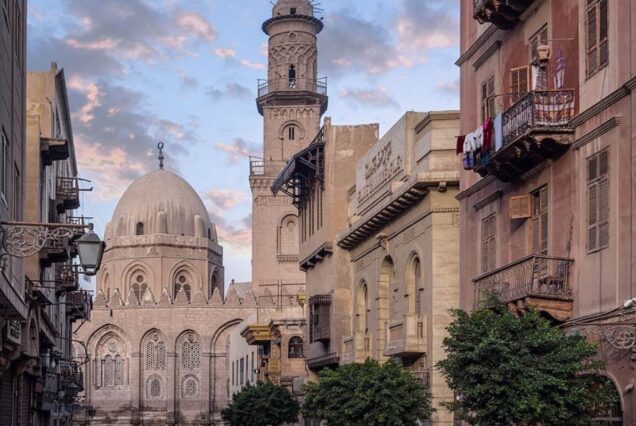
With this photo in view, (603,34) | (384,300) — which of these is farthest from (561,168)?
(384,300)

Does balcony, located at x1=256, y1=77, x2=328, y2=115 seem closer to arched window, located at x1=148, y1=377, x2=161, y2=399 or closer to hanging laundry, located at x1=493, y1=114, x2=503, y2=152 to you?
arched window, located at x1=148, y1=377, x2=161, y2=399

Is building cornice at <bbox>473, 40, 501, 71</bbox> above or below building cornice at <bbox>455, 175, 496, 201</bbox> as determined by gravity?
above

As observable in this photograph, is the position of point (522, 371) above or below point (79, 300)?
below

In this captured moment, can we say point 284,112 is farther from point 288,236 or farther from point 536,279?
point 536,279

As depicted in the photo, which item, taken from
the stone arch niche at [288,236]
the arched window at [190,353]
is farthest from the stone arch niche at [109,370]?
the stone arch niche at [288,236]

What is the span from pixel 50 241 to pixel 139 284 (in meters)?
67.5

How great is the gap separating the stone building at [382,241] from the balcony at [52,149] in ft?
26.4

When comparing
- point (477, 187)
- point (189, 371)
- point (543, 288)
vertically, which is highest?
point (477, 187)

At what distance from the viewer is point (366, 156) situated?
3784 cm

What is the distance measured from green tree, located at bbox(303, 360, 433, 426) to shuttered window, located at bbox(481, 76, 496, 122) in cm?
609

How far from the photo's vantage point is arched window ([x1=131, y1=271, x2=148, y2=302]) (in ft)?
322

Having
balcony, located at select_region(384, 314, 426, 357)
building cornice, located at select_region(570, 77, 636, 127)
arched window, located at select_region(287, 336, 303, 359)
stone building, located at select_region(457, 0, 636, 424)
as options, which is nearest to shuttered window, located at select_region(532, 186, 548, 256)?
stone building, located at select_region(457, 0, 636, 424)

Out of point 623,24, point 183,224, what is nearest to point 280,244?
point 183,224

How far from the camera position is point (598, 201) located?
18.4 metres
